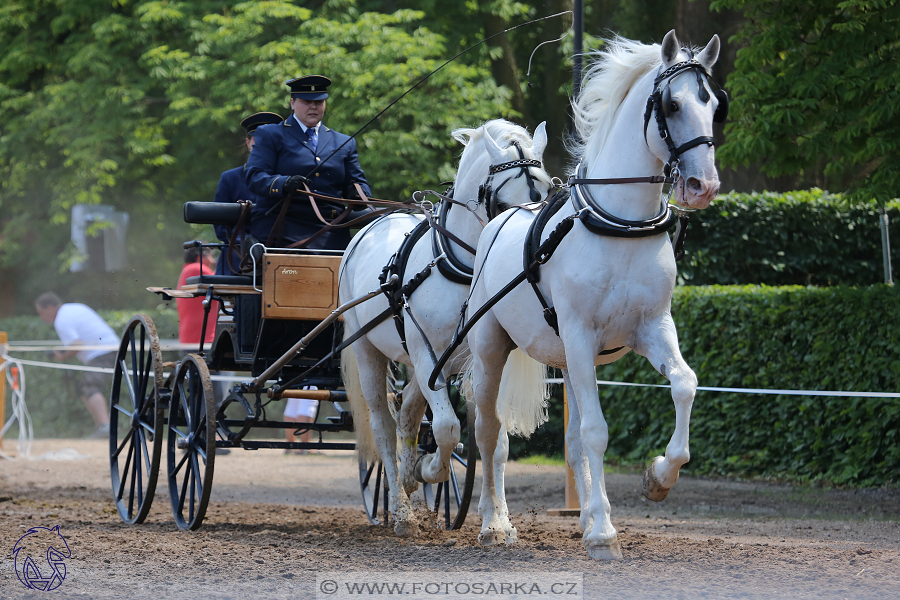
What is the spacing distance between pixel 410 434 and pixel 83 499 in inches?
154

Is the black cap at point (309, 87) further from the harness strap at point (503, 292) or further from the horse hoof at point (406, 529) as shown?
the horse hoof at point (406, 529)

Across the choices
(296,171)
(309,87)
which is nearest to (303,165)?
(296,171)

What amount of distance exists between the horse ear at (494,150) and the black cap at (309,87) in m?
2.19

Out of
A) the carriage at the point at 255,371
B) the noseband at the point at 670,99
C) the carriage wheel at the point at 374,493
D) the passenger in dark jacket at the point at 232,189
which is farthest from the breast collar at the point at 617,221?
the passenger in dark jacket at the point at 232,189

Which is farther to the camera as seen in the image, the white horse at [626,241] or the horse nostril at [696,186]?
the white horse at [626,241]

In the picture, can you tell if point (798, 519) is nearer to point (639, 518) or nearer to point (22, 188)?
point (639, 518)

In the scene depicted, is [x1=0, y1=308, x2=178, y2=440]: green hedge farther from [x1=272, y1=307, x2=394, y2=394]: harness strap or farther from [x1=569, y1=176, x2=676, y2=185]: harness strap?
[x1=569, y1=176, x2=676, y2=185]: harness strap

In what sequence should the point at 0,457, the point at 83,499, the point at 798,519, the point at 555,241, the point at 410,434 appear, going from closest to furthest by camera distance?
the point at 555,241 < the point at 410,434 < the point at 798,519 < the point at 83,499 < the point at 0,457

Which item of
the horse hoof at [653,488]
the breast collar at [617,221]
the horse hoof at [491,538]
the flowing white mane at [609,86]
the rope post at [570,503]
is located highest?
the flowing white mane at [609,86]

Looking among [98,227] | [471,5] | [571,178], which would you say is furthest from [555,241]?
[98,227]

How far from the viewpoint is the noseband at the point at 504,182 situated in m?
5.73

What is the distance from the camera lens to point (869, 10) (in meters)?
7.99

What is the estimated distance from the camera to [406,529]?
651 centimetres

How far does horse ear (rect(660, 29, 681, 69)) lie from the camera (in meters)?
4.64
